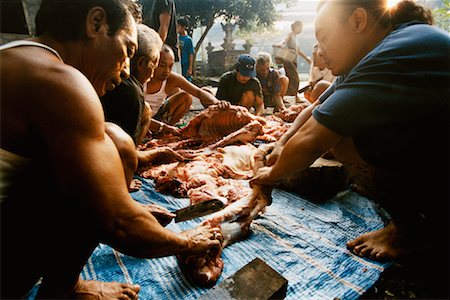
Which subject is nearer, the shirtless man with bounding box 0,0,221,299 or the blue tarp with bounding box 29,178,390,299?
the shirtless man with bounding box 0,0,221,299

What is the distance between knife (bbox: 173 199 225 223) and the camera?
7.11 ft

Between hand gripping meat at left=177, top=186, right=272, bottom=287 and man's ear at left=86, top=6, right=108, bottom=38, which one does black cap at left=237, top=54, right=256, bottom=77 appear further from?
man's ear at left=86, top=6, right=108, bottom=38

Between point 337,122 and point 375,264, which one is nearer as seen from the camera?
point 337,122

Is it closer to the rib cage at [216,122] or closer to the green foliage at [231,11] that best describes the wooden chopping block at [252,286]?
the rib cage at [216,122]

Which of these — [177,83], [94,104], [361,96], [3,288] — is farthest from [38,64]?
[177,83]

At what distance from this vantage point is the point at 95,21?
141 cm

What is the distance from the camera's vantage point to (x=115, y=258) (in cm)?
208

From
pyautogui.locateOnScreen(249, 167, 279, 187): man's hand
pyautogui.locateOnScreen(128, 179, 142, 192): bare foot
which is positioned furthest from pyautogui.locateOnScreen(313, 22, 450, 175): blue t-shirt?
pyautogui.locateOnScreen(128, 179, 142, 192): bare foot

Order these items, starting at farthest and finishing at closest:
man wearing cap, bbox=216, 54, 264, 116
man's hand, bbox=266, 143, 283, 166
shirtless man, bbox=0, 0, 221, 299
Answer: man wearing cap, bbox=216, 54, 264, 116 < man's hand, bbox=266, 143, 283, 166 < shirtless man, bbox=0, 0, 221, 299

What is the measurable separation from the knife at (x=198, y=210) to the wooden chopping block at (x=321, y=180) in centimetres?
118

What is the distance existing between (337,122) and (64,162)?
154 cm

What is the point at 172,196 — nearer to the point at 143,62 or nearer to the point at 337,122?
the point at 143,62

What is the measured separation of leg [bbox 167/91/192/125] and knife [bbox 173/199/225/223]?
3636 mm

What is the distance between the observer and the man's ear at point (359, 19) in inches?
72.5
